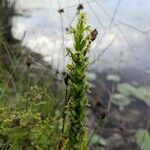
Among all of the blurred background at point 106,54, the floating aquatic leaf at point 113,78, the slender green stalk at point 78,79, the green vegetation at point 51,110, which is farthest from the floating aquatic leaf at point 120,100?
the slender green stalk at point 78,79

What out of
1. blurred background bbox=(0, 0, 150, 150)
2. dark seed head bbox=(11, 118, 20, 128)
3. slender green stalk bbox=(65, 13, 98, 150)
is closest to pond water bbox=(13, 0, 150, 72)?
blurred background bbox=(0, 0, 150, 150)

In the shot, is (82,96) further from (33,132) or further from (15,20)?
(15,20)

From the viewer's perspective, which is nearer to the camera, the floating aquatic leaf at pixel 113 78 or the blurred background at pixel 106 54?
the blurred background at pixel 106 54

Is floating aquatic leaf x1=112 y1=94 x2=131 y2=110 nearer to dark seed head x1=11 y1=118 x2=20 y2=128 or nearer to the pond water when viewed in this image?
the pond water

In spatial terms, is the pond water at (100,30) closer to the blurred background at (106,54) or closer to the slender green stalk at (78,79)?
the blurred background at (106,54)

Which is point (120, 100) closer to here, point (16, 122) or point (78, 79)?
point (16, 122)

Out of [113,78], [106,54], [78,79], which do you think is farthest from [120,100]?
[78,79]

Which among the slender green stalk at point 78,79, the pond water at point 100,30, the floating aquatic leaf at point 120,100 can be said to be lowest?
the floating aquatic leaf at point 120,100
